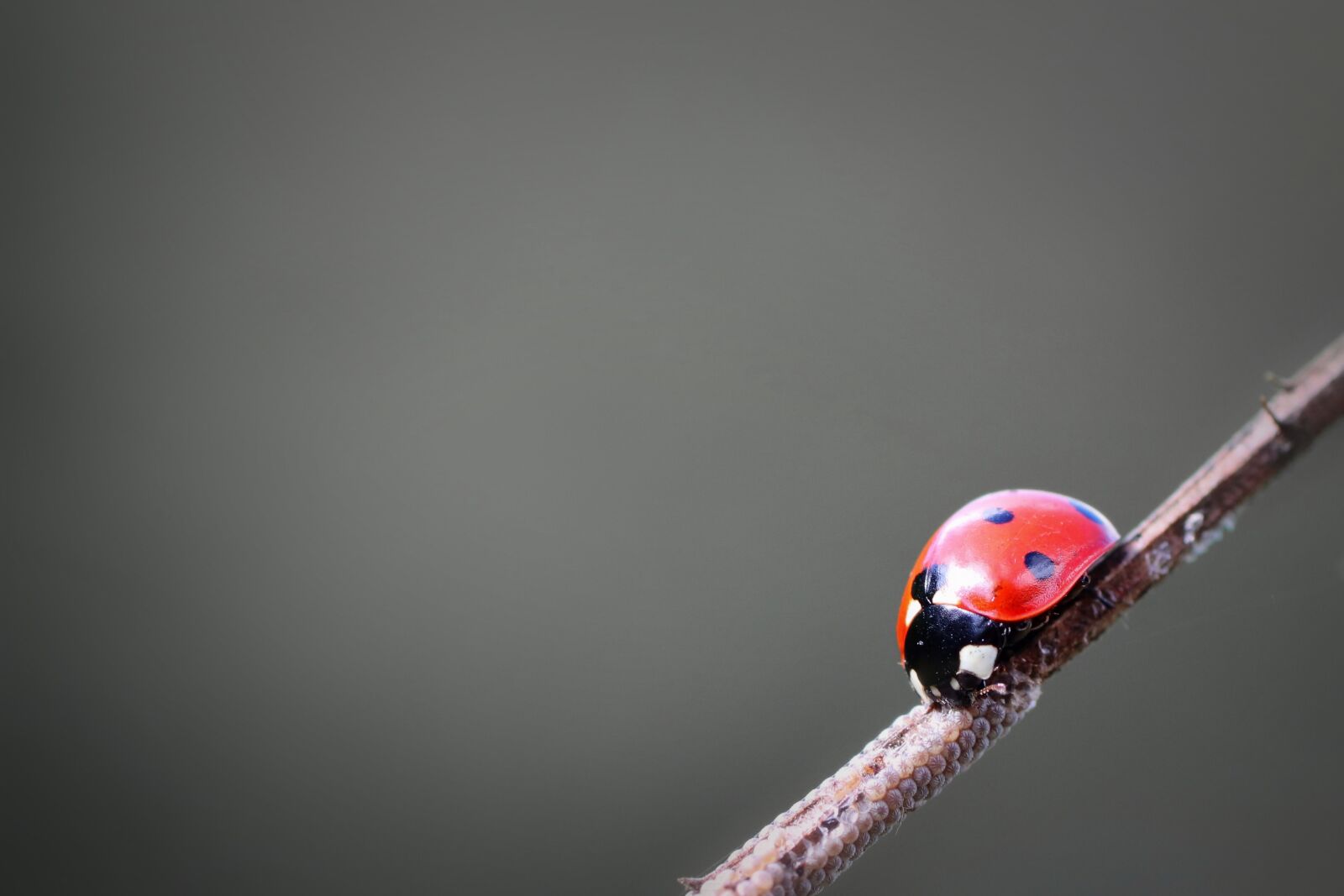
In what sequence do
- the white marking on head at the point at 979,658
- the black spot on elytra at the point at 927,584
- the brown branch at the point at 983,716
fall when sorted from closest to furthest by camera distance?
the brown branch at the point at 983,716
the white marking on head at the point at 979,658
the black spot on elytra at the point at 927,584

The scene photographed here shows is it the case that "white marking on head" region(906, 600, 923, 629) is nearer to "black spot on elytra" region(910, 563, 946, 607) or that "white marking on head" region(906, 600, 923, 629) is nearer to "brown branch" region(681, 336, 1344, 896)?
"black spot on elytra" region(910, 563, 946, 607)

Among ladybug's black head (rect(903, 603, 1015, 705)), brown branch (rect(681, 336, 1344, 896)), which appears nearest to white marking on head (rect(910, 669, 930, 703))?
ladybug's black head (rect(903, 603, 1015, 705))

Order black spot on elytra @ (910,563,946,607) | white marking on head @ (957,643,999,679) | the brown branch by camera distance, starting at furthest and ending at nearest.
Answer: black spot on elytra @ (910,563,946,607), white marking on head @ (957,643,999,679), the brown branch

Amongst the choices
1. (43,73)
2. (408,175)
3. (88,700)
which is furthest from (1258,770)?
(43,73)

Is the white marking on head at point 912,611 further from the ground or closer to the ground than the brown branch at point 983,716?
further from the ground

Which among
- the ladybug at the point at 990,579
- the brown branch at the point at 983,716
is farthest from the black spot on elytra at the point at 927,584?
the brown branch at the point at 983,716

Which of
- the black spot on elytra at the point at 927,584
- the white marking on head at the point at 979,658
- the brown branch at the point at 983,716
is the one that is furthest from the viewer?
the black spot on elytra at the point at 927,584

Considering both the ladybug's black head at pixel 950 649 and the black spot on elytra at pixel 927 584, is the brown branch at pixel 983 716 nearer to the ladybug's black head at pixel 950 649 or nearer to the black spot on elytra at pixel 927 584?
the ladybug's black head at pixel 950 649

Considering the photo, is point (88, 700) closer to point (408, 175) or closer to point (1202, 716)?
point (408, 175)
